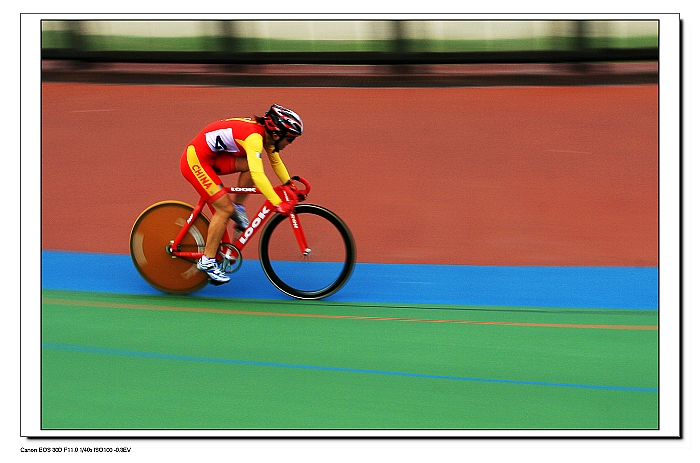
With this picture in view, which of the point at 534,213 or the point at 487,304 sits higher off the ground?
the point at 534,213

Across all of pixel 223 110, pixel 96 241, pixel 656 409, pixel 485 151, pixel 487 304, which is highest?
pixel 223 110

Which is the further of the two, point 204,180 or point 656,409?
point 204,180

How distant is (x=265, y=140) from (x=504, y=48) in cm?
319

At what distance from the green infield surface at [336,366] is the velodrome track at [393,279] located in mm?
15

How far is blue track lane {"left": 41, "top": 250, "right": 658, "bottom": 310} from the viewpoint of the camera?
5.59m

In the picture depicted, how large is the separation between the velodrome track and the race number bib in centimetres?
115

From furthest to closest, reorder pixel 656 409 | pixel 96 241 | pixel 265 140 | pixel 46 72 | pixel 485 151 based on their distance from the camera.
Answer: pixel 485 151
pixel 46 72
pixel 96 241
pixel 265 140
pixel 656 409

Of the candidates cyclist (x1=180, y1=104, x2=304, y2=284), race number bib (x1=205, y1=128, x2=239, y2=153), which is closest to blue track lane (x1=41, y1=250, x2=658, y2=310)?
cyclist (x1=180, y1=104, x2=304, y2=284)

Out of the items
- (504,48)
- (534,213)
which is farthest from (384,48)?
(534,213)

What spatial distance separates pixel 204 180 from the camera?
17.2ft

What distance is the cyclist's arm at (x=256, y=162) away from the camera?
5.02 m

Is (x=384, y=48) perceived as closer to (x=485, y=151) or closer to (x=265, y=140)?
(x=485, y=151)

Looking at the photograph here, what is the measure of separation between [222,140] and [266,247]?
0.86 m

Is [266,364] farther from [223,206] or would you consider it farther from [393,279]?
[393,279]
